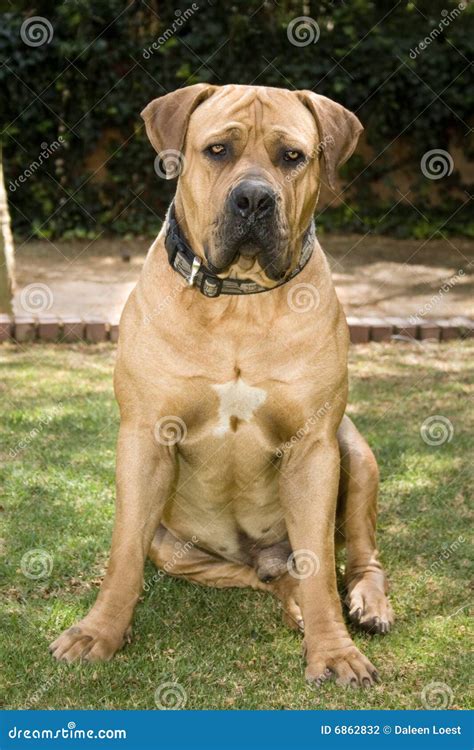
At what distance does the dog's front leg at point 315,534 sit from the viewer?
2869mm

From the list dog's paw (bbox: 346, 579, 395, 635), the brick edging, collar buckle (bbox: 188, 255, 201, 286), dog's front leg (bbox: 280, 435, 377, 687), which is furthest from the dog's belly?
the brick edging

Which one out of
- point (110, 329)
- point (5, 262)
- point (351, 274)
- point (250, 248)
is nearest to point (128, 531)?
point (250, 248)

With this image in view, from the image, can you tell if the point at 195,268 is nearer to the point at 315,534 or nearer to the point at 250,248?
the point at 250,248

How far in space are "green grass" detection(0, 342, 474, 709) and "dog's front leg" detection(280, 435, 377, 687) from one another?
0.43 feet

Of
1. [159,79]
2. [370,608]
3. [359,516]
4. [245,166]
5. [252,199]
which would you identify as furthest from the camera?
[159,79]

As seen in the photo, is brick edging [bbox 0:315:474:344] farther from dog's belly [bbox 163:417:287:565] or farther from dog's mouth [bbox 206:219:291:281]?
dog's mouth [bbox 206:219:291:281]

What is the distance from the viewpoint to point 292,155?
9.55ft

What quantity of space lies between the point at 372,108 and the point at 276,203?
674 centimetres

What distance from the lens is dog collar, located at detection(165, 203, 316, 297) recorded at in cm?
292

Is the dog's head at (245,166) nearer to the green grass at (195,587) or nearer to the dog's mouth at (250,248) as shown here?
the dog's mouth at (250,248)

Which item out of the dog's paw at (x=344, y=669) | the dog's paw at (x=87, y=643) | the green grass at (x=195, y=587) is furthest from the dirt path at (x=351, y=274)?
the dog's paw at (x=344, y=669)

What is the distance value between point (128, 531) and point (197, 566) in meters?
0.45

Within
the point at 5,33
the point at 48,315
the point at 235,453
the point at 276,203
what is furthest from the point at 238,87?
the point at 5,33

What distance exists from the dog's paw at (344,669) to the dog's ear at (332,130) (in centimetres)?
133
